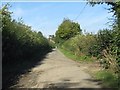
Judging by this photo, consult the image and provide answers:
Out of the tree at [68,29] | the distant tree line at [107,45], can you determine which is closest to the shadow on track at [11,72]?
the distant tree line at [107,45]

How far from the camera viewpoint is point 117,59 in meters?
16.1

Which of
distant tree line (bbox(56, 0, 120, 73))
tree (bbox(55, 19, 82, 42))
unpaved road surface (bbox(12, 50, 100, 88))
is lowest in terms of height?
unpaved road surface (bbox(12, 50, 100, 88))

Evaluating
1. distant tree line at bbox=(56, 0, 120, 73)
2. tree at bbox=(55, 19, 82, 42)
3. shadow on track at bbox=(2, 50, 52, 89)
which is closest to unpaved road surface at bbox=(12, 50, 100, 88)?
shadow on track at bbox=(2, 50, 52, 89)

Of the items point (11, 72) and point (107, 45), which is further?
point (107, 45)

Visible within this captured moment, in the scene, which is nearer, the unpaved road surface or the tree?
the unpaved road surface

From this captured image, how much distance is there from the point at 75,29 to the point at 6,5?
63.4 metres

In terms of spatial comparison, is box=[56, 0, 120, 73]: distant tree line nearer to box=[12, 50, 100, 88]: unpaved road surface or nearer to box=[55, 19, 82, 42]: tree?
box=[12, 50, 100, 88]: unpaved road surface

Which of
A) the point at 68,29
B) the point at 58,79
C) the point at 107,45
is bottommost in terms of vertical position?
the point at 58,79

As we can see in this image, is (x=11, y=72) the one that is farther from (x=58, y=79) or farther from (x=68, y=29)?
(x=68, y=29)

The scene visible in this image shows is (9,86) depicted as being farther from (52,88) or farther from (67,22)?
(67,22)

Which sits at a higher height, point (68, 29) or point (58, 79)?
point (68, 29)

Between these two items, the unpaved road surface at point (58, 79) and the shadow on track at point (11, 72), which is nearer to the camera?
the unpaved road surface at point (58, 79)

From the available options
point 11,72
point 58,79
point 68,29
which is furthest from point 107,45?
point 68,29

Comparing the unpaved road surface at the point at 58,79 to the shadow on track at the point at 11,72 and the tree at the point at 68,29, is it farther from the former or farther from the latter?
the tree at the point at 68,29
